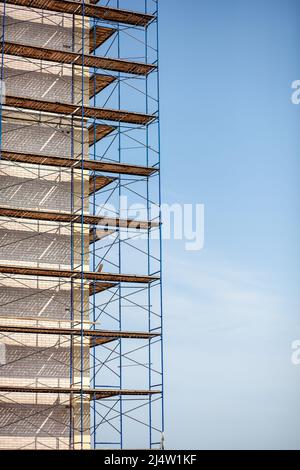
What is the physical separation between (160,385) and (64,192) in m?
7.54

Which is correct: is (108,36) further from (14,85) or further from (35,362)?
(35,362)

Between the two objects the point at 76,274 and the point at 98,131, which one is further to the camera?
the point at 98,131

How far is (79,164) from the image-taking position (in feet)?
125

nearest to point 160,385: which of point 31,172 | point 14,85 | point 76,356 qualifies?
point 76,356

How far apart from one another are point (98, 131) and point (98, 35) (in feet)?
12.1

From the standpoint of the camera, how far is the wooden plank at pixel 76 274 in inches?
1421

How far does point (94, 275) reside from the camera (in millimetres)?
37219

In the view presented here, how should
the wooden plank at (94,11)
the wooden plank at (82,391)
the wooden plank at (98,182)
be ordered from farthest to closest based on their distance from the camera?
the wooden plank at (98,182) < the wooden plank at (94,11) < the wooden plank at (82,391)

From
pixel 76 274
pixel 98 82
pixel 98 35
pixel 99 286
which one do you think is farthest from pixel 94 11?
pixel 99 286

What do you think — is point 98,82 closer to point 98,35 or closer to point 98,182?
point 98,35

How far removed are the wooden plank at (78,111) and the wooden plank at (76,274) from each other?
19.0 ft

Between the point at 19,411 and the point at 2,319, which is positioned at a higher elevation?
the point at 2,319

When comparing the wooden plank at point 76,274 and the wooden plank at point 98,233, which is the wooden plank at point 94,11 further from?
the wooden plank at point 76,274

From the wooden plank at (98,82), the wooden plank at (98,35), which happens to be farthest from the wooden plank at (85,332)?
the wooden plank at (98,35)
